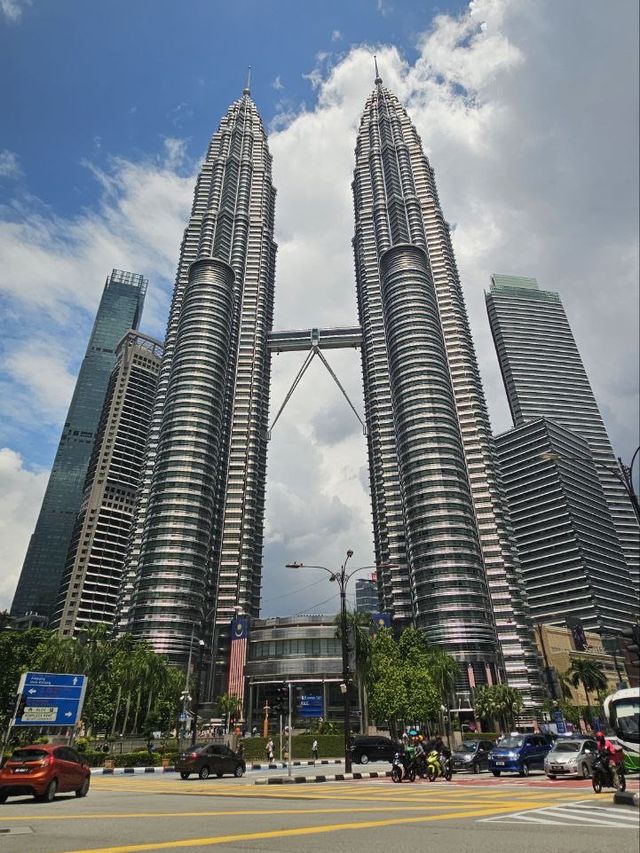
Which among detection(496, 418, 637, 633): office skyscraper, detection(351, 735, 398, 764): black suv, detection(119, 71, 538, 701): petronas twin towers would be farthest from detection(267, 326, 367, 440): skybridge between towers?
detection(351, 735, 398, 764): black suv

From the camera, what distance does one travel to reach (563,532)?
164125mm

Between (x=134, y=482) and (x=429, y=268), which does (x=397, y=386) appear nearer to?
(x=429, y=268)

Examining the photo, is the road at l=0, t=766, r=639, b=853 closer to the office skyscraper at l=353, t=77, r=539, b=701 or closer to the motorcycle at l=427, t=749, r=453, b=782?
the motorcycle at l=427, t=749, r=453, b=782

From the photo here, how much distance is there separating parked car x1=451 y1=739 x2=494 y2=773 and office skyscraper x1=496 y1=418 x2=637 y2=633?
430 ft

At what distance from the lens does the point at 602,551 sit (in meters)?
168

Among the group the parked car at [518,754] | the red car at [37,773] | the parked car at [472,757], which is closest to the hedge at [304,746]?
the parked car at [472,757]

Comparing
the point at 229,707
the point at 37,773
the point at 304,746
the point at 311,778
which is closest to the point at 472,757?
the point at 311,778

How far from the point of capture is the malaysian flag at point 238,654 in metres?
101

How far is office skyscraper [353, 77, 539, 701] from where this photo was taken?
10269 centimetres

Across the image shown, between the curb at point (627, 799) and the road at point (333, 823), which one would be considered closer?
the road at point (333, 823)

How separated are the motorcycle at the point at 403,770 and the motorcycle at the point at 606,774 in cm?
914

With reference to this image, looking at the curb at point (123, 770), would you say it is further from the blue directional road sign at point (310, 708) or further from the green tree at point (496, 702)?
the green tree at point (496, 702)

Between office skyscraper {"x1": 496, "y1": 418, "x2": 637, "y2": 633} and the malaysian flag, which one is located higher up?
office skyscraper {"x1": 496, "y1": 418, "x2": 637, "y2": 633}

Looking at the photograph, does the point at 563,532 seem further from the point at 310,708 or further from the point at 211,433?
the point at 310,708
